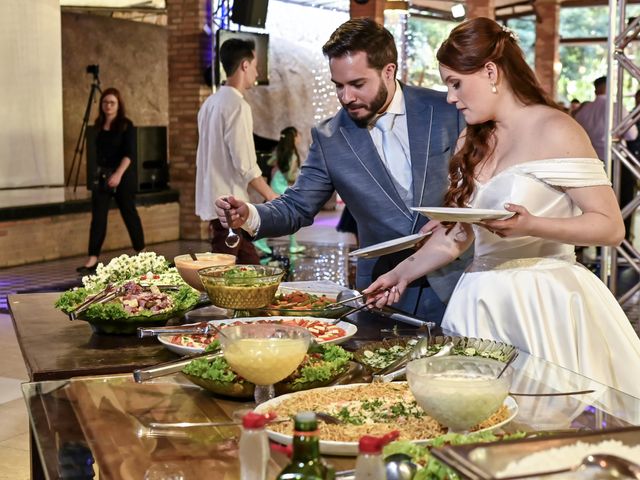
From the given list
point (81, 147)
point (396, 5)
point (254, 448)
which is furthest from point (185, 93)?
point (254, 448)

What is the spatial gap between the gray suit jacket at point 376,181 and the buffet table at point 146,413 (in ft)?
3.26

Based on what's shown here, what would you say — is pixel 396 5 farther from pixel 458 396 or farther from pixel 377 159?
pixel 458 396

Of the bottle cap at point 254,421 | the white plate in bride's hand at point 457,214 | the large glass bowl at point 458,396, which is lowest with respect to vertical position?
the large glass bowl at point 458,396

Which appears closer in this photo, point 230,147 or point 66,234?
point 230,147

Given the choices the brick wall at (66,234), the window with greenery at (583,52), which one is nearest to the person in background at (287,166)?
the brick wall at (66,234)

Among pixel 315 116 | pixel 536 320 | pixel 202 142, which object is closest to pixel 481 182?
pixel 536 320

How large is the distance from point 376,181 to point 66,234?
7.44 metres

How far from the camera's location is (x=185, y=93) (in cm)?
1163

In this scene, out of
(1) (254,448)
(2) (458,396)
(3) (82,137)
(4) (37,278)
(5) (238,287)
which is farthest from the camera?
(3) (82,137)

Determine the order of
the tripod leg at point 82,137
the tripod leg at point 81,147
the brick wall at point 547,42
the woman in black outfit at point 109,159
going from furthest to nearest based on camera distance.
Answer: the brick wall at point 547,42 < the tripod leg at point 81,147 < the tripod leg at point 82,137 < the woman in black outfit at point 109,159

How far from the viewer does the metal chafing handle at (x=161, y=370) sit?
6.16 ft

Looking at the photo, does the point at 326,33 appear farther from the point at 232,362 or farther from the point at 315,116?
the point at 232,362

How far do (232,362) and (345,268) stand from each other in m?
7.82

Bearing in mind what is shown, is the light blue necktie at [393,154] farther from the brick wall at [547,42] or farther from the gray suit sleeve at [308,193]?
the brick wall at [547,42]
